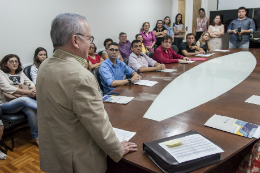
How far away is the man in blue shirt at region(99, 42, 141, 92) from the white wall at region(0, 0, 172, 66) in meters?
1.51

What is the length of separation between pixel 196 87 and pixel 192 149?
55.2 inches

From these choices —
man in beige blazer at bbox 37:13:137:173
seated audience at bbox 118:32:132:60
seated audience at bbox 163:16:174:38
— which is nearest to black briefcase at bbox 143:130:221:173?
man in beige blazer at bbox 37:13:137:173

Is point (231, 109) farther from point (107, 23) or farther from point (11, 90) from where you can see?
point (107, 23)

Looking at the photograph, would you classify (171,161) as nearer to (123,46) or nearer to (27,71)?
(27,71)

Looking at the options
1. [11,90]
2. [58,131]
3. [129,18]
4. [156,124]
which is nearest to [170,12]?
[129,18]

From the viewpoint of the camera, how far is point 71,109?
3.17 feet

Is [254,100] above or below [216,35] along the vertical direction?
below

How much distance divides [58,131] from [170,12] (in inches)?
286

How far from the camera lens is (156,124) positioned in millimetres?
1444

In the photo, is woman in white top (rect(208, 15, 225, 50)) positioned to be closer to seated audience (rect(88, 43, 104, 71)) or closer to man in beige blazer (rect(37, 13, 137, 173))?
seated audience (rect(88, 43, 104, 71))

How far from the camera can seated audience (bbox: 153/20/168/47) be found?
6.32 m

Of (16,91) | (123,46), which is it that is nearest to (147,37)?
(123,46)

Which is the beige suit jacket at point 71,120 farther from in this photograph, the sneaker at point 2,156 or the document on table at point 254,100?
the sneaker at point 2,156

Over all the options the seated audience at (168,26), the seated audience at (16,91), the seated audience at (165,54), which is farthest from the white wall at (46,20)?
the seated audience at (165,54)
